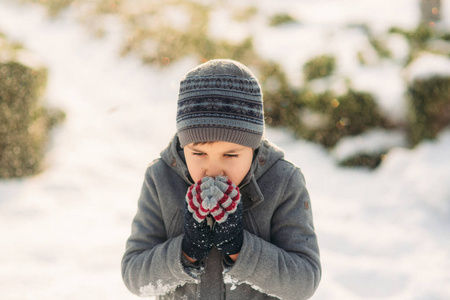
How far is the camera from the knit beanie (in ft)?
4.81

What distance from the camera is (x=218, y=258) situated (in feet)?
5.13

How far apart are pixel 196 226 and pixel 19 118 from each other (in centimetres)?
396

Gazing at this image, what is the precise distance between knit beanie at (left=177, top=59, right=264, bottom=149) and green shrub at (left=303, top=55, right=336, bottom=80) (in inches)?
190

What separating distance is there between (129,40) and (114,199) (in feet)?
21.4

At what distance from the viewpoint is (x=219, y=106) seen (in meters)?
1.47

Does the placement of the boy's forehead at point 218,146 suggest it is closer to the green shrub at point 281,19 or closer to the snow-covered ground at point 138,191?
the snow-covered ground at point 138,191

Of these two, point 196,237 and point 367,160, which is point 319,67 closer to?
point 367,160

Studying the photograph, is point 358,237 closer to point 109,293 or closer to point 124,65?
point 109,293

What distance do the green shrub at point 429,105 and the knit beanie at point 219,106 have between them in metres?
3.89

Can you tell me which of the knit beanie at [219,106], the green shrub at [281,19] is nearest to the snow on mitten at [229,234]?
the knit beanie at [219,106]

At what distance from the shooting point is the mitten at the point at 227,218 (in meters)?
1.37

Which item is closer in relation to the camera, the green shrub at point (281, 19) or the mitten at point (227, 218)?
the mitten at point (227, 218)

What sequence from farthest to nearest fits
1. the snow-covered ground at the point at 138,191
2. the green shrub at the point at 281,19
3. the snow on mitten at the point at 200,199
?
1. the green shrub at the point at 281,19
2. the snow-covered ground at the point at 138,191
3. the snow on mitten at the point at 200,199

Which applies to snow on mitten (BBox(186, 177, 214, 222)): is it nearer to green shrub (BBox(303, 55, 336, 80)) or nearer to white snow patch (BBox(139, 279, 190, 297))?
white snow patch (BBox(139, 279, 190, 297))
